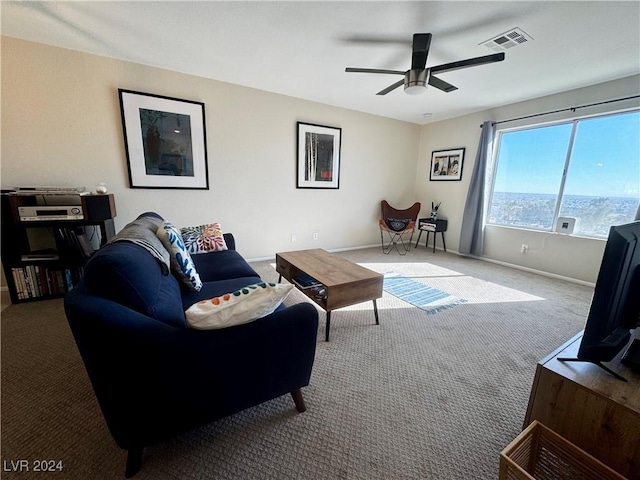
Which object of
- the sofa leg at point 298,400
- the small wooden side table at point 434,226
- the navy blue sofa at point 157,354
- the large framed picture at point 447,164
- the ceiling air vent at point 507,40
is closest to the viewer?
the navy blue sofa at point 157,354

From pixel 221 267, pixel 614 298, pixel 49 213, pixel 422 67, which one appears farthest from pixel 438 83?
pixel 49 213

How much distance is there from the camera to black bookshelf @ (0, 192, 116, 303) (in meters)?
2.24

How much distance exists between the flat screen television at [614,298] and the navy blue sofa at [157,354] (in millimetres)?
1056

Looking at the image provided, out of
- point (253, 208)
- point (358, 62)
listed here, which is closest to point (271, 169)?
point (253, 208)

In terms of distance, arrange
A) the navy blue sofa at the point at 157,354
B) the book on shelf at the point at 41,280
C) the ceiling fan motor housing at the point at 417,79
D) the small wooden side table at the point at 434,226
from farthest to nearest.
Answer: the small wooden side table at the point at 434,226 → the book on shelf at the point at 41,280 → the ceiling fan motor housing at the point at 417,79 → the navy blue sofa at the point at 157,354

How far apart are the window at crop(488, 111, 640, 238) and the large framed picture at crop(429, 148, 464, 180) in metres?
0.57

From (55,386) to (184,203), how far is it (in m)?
2.18

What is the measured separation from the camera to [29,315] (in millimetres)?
2168

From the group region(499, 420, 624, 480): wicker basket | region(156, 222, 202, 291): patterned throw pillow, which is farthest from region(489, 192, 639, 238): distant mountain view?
region(156, 222, 202, 291): patterned throw pillow

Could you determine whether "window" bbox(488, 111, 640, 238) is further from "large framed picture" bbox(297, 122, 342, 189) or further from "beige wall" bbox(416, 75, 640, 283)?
"large framed picture" bbox(297, 122, 342, 189)

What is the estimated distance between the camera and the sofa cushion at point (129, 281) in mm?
896

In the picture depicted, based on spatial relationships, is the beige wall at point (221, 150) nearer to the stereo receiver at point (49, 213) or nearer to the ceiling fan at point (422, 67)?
the stereo receiver at point (49, 213)

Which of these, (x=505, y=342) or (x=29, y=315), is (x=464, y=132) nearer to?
(x=505, y=342)

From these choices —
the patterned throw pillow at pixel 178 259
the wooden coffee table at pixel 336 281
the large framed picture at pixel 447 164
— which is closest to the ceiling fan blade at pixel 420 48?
the wooden coffee table at pixel 336 281
